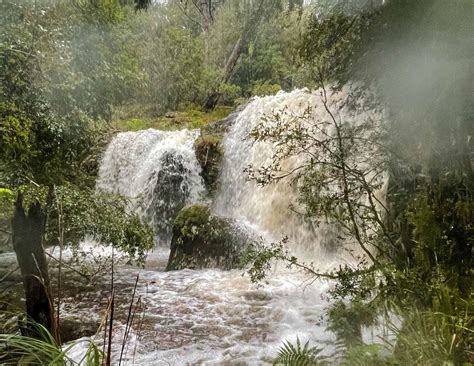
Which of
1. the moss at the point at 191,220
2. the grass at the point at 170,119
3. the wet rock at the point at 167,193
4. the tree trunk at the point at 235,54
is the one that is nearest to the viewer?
the moss at the point at 191,220

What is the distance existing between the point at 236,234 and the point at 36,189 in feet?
14.9

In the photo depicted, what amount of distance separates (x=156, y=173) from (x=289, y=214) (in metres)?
5.15

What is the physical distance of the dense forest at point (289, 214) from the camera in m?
2.68

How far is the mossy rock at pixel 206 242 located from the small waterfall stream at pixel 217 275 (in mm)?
323

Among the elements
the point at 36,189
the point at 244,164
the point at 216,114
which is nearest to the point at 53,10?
the point at 36,189

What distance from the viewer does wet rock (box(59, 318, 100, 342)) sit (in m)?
4.34

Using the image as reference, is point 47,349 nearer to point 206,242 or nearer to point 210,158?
point 206,242

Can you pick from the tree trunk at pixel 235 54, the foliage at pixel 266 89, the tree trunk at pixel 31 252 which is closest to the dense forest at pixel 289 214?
the tree trunk at pixel 31 252

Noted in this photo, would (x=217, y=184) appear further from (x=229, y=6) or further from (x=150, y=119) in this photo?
(x=229, y=6)

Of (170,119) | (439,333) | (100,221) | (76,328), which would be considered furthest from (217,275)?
(170,119)

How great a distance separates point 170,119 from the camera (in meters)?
17.2

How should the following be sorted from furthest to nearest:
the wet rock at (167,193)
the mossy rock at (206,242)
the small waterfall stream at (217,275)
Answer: the wet rock at (167,193), the mossy rock at (206,242), the small waterfall stream at (217,275)

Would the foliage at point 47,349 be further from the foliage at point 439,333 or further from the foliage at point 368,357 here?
the foliage at point 439,333

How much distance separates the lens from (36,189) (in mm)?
3609
